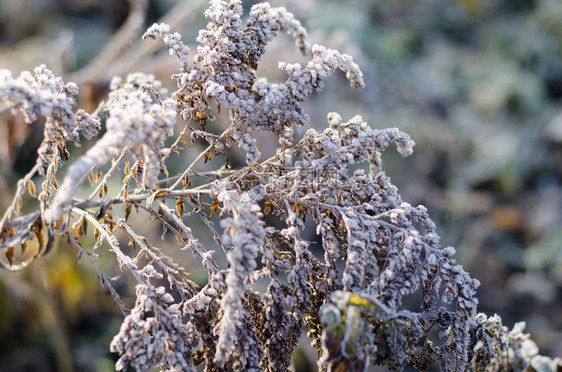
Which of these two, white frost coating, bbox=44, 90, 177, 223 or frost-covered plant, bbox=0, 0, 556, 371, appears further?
frost-covered plant, bbox=0, 0, 556, 371

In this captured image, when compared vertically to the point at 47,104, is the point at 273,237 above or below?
above

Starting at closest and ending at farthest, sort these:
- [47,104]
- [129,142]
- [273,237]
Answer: [129,142], [47,104], [273,237]

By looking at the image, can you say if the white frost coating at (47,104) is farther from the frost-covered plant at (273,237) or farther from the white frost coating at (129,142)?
the white frost coating at (129,142)

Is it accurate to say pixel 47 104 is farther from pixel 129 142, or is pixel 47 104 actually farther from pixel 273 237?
pixel 273 237

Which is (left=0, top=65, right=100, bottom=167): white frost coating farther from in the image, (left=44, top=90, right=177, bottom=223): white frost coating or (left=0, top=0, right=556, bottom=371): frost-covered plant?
(left=44, top=90, right=177, bottom=223): white frost coating

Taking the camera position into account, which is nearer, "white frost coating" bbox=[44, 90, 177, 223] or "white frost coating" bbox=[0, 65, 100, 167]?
"white frost coating" bbox=[44, 90, 177, 223]

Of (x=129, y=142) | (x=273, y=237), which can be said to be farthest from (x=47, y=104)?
(x=273, y=237)

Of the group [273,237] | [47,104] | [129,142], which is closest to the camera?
[129,142]

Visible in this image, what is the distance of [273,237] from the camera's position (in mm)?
1514

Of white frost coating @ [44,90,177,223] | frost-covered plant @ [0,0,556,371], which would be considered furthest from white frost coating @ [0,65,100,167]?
white frost coating @ [44,90,177,223]

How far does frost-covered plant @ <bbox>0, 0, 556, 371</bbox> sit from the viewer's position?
3.95 feet

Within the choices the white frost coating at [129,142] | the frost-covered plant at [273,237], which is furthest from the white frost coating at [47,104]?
the white frost coating at [129,142]

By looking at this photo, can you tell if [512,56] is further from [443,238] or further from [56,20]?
[56,20]

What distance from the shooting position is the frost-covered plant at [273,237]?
121cm
